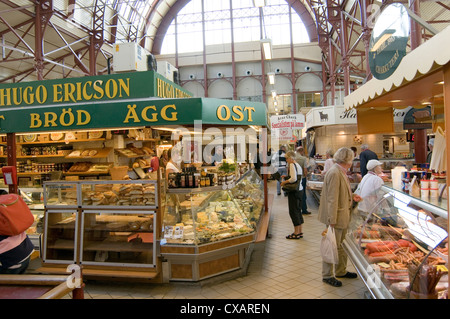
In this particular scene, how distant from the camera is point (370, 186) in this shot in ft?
16.1

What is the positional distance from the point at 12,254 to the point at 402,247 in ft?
13.6

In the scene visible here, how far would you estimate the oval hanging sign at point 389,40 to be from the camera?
109 inches

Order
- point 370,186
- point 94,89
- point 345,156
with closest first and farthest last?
1. point 345,156
2. point 370,186
3. point 94,89

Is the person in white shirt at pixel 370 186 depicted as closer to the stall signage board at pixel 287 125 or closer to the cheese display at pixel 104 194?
the cheese display at pixel 104 194

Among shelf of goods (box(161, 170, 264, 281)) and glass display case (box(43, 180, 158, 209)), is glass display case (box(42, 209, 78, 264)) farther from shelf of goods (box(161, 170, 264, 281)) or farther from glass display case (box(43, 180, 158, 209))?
shelf of goods (box(161, 170, 264, 281))

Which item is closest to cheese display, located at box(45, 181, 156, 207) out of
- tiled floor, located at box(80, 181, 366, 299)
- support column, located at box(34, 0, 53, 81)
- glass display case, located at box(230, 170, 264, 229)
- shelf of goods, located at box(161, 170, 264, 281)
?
shelf of goods, located at box(161, 170, 264, 281)

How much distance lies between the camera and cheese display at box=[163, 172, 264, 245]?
4.39 metres

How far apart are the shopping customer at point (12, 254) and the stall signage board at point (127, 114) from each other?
5.64ft

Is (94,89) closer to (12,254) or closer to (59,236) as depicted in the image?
(59,236)

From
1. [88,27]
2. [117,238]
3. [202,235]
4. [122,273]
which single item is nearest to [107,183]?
[117,238]

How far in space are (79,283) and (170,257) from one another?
7.53 feet

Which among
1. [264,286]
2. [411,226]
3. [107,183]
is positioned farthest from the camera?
[107,183]

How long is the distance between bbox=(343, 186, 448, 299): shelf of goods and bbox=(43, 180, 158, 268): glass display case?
8.45 feet
